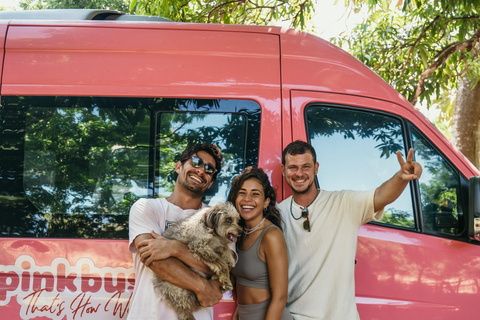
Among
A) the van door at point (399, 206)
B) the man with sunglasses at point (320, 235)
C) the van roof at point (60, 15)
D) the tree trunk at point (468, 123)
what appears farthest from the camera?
the tree trunk at point (468, 123)

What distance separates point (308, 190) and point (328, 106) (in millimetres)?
738

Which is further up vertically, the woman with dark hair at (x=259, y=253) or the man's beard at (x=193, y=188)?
the man's beard at (x=193, y=188)

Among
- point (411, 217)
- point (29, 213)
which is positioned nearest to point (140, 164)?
point (29, 213)

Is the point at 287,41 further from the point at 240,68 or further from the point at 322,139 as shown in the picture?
the point at 322,139

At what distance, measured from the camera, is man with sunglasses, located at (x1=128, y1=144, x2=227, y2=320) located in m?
2.52

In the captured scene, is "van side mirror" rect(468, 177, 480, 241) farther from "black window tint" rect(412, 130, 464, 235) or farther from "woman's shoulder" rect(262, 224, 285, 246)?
"woman's shoulder" rect(262, 224, 285, 246)

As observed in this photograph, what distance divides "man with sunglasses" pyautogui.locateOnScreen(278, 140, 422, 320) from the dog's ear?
528 millimetres

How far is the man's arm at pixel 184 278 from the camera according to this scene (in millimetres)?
2514

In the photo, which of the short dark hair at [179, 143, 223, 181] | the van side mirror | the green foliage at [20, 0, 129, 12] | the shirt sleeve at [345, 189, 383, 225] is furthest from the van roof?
the green foliage at [20, 0, 129, 12]

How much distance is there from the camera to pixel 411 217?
3.15 m

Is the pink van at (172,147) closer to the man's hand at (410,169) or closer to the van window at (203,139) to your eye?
the van window at (203,139)

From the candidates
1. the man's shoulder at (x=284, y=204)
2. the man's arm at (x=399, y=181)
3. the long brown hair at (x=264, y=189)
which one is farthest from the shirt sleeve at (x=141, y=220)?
the man's arm at (x=399, y=181)

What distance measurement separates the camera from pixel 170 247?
2.52 m

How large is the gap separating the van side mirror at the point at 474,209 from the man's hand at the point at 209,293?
1756 millimetres
